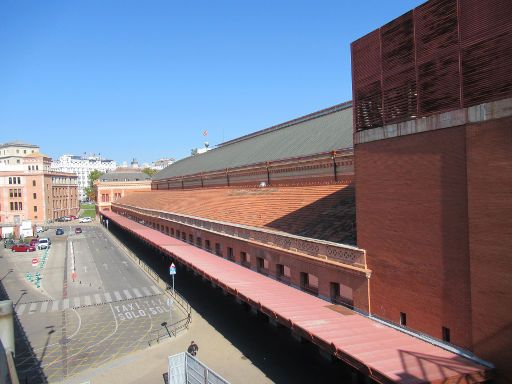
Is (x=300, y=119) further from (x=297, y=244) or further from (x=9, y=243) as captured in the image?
(x=9, y=243)

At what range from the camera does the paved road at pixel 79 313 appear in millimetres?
22828

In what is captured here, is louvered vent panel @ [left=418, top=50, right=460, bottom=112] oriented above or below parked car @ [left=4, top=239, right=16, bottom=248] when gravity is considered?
above

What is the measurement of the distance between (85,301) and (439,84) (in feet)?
106

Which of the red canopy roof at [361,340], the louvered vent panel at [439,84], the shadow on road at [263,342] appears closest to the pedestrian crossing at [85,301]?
the shadow on road at [263,342]

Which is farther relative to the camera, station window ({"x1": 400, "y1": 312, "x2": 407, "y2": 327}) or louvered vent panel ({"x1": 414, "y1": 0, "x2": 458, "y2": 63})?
station window ({"x1": 400, "y1": 312, "x2": 407, "y2": 327})

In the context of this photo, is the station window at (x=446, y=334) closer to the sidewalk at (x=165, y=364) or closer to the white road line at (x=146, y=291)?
the sidewalk at (x=165, y=364)

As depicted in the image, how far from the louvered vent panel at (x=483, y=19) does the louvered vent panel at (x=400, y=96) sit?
2236mm

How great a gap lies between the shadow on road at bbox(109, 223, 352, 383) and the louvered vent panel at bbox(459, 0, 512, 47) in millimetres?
12955

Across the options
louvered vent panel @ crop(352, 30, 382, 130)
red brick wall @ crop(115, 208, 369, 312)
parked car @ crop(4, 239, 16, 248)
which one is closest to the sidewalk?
red brick wall @ crop(115, 208, 369, 312)

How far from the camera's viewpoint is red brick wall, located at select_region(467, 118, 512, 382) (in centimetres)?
1072

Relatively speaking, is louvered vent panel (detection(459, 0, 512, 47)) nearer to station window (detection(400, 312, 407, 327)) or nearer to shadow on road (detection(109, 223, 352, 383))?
station window (detection(400, 312, 407, 327))

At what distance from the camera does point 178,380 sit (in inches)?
651

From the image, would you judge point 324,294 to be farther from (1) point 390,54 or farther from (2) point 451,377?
(1) point 390,54

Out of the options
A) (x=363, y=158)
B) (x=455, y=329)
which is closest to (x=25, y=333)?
(x=363, y=158)
